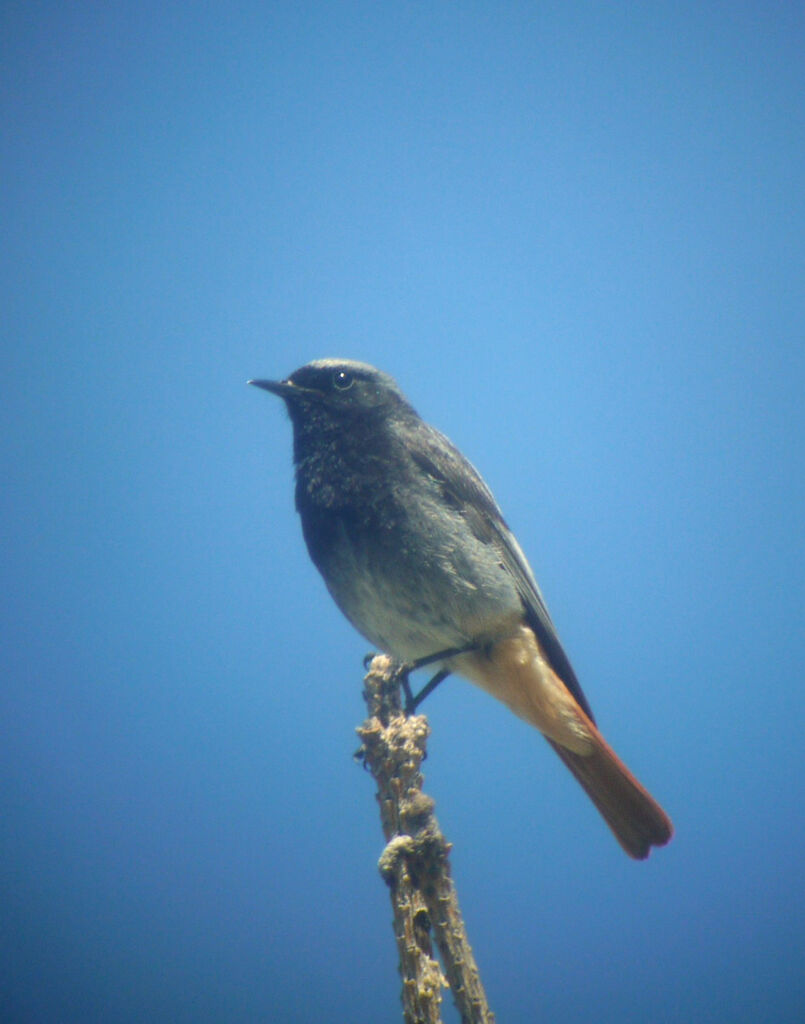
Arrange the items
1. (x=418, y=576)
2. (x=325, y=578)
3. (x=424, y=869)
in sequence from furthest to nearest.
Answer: (x=325, y=578) → (x=418, y=576) → (x=424, y=869)

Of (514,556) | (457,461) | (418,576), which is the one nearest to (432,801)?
(418,576)

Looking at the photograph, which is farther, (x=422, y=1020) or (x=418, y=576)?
(x=418, y=576)

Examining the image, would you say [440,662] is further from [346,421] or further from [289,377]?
[289,377]

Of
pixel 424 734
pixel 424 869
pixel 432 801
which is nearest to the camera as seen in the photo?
→ pixel 424 869

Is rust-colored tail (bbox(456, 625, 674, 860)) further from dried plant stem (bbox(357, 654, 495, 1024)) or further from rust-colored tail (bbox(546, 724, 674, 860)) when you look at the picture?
dried plant stem (bbox(357, 654, 495, 1024))

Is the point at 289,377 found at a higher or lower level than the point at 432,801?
higher

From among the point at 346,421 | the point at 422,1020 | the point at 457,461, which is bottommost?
the point at 422,1020

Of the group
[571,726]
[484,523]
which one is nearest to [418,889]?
[571,726]

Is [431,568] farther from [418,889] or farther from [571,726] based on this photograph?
[418,889]

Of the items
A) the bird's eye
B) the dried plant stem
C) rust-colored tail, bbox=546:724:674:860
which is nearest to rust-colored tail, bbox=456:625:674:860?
rust-colored tail, bbox=546:724:674:860
